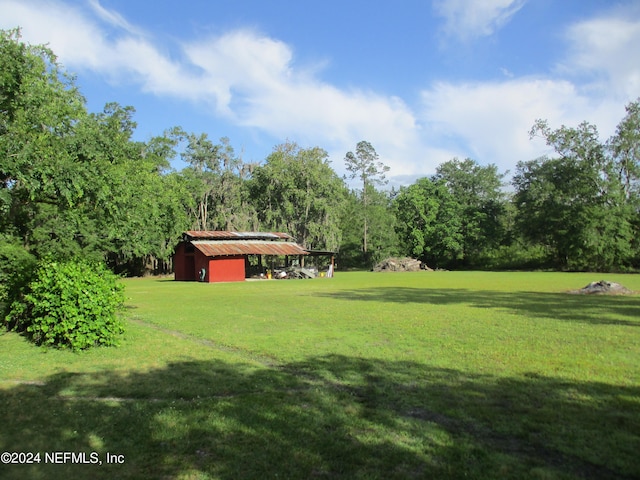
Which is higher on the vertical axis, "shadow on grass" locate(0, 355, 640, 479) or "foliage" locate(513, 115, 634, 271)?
"foliage" locate(513, 115, 634, 271)

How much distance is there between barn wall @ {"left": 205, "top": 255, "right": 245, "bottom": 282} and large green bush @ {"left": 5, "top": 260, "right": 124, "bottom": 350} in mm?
27661

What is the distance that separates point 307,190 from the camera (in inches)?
2110

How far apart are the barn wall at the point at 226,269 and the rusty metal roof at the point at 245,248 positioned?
79cm

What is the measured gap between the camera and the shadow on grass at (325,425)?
3605 mm

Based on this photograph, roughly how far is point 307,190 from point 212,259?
20.1 meters

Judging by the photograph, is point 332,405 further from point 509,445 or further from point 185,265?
point 185,265

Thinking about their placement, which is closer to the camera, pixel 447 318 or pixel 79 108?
pixel 447 318

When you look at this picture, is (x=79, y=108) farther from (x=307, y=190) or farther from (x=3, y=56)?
(x=307, y=190)

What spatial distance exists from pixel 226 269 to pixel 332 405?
109 feet

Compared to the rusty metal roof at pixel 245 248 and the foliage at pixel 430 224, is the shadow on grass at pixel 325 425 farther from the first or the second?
the foliage at pixel 430 224

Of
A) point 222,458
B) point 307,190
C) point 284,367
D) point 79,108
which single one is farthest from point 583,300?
point 307,190

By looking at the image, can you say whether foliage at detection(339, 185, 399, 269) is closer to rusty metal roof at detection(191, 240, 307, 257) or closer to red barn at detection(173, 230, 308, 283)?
rusty metal roof at detection(191, 240, 307, 257)

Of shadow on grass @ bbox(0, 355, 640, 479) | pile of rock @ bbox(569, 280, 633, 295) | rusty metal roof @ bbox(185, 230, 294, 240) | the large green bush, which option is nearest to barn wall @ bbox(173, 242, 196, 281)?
rusty metal roof @ bbox(185, 230, 294, 240)

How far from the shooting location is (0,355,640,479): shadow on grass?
11.8ft
